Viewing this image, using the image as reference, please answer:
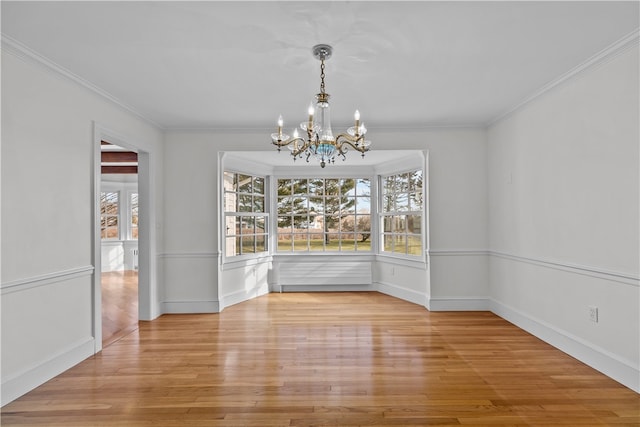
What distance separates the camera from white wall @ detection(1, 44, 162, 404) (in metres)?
2.57

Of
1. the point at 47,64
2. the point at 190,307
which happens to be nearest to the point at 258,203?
the point at 190,307

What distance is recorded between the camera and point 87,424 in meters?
2.26

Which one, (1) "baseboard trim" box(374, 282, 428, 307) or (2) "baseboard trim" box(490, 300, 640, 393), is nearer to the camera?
(2) "baseboard trim" box(490, 300, 640, 393)

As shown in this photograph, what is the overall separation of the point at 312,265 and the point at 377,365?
3196 millimetres

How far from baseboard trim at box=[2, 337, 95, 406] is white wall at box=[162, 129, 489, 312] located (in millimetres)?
1585

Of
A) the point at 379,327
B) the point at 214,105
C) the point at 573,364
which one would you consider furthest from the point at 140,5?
the point at 573,364

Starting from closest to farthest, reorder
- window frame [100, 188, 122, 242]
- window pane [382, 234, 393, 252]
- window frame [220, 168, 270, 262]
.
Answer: window frame [220, 168, 270, 262] < window pane [382, 234, 393, 252] < window frame [100, 188, 122, 242]

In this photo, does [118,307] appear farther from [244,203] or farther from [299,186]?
[299,186]

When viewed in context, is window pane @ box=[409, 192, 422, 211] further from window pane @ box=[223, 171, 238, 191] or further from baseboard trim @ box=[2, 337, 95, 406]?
baseboard trim @ box=[2, 337, 95, 406]

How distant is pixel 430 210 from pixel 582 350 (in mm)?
2230

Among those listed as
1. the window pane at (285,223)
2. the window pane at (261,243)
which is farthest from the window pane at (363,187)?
the window pane at (261,243)

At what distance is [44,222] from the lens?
2.87 m

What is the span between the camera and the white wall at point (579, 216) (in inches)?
105

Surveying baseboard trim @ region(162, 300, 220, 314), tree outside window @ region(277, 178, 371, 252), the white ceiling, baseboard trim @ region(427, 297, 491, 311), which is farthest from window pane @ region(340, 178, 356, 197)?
baseboard trim @ region(162, 300, 220, 314)
